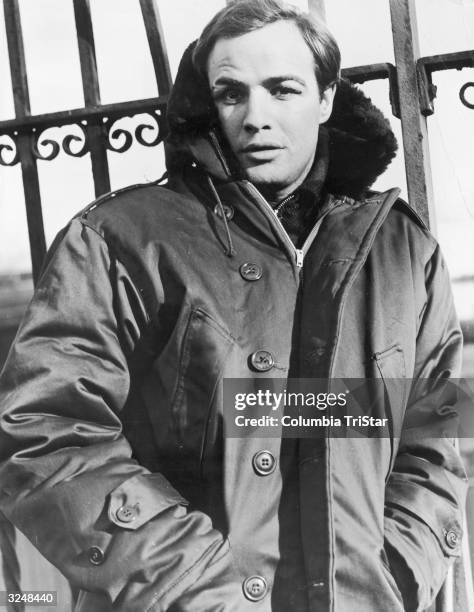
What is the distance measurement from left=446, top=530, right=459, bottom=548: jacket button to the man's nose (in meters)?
0.94

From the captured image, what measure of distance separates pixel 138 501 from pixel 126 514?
4 centimetres

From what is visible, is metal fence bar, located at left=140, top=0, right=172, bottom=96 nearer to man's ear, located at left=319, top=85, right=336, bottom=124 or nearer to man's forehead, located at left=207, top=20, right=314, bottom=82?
man's forehead, located at left=207, top=20, right=314, bottom=82

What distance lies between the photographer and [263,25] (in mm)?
2168

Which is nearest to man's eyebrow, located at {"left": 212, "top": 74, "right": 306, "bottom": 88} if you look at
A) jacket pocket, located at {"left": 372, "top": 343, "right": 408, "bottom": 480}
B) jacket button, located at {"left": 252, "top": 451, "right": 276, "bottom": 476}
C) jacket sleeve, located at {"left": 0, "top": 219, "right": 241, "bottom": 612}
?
jacket sleeve, located at {"left": 0, "top": 219, "right": 241, "bottom": 612}

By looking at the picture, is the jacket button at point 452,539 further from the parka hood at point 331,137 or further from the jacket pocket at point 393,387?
the parka hood at point 331,137

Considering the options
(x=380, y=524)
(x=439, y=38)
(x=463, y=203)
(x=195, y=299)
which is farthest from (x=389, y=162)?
(x=380, y=524)

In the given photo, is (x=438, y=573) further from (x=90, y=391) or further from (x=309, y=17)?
(x=309, y=17)

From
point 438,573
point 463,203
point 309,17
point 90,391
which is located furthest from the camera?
point 463,203

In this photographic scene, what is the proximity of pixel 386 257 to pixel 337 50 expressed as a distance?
0.50 metres

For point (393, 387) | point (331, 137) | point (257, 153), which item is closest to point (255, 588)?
point (393, 387)

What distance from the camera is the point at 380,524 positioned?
77.7 inches

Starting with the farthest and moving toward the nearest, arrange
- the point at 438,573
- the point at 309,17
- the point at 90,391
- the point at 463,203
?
the point at 463,203 < the point at 309,17 < the point at 438,573 < the point at 90,391

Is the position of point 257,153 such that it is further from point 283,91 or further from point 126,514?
point 126,514

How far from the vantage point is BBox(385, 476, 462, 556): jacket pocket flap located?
2027 mm
